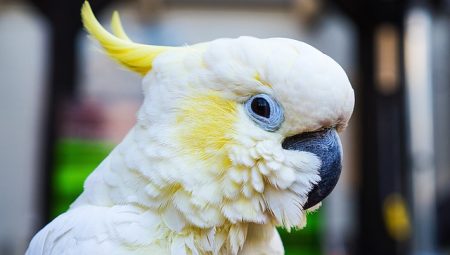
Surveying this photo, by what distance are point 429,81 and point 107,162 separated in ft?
6.38

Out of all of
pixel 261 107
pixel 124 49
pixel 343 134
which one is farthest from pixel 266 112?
pixel 343 134

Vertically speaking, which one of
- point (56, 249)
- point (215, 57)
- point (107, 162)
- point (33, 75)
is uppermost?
point (33, 75)

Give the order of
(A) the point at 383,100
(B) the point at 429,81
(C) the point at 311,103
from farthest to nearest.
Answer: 1. (A) the point at 383,100
2. (B) the point at 429,81
3. (C) the point at 311,103

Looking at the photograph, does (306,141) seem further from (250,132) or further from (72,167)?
(72,167)

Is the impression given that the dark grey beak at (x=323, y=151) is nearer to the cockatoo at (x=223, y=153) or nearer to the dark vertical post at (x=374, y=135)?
the cockatoo at (x=223, y=153)

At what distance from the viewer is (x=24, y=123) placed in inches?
195

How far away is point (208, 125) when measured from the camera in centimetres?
93

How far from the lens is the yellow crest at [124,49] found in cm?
103

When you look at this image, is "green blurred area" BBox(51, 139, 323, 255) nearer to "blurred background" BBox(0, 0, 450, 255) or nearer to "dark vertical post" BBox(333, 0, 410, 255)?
"blurred background" BBox(0, 0, 450, 255)

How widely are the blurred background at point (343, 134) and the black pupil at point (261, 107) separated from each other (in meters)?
1.87

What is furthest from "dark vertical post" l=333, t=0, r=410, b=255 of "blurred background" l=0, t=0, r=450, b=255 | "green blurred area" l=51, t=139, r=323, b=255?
"green blurred area" l=51, t=139, r=323, b=255

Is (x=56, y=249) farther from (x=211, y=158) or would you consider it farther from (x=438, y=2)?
(x=438, y=2)

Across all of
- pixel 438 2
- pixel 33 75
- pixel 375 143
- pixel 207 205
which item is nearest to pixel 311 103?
pixel 207 205

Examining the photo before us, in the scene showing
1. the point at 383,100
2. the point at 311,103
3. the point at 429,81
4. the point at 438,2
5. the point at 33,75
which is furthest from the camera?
the point at 33,75
